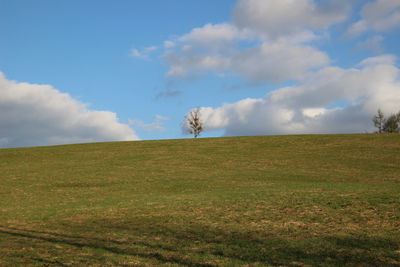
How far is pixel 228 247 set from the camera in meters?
11.6

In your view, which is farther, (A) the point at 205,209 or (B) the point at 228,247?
(A) the point at 205,209

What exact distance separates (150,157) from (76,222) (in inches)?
1033

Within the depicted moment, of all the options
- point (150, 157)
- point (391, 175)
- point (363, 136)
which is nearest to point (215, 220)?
point (391, 175)

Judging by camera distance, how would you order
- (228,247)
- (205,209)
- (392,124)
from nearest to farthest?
(228,247) < (205,209) < (392,124)

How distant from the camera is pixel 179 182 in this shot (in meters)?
29.9

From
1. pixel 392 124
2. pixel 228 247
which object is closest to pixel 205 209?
pixel 228 247

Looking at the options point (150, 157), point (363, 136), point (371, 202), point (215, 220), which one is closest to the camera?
point (215, 220)

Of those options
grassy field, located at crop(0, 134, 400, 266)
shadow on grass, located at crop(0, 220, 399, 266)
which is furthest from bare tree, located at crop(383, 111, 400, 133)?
shadow on grass, located at crop(0, 220, 399, 266)

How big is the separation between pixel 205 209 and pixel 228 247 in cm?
714

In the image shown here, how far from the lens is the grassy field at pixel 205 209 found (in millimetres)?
10984

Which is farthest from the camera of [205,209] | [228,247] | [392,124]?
[392,124]

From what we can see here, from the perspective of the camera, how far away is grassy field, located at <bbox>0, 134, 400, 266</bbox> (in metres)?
11.0

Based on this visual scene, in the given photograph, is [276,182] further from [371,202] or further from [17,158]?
[17,158]

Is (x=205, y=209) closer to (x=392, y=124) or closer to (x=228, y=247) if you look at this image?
(x=228, y=247)
